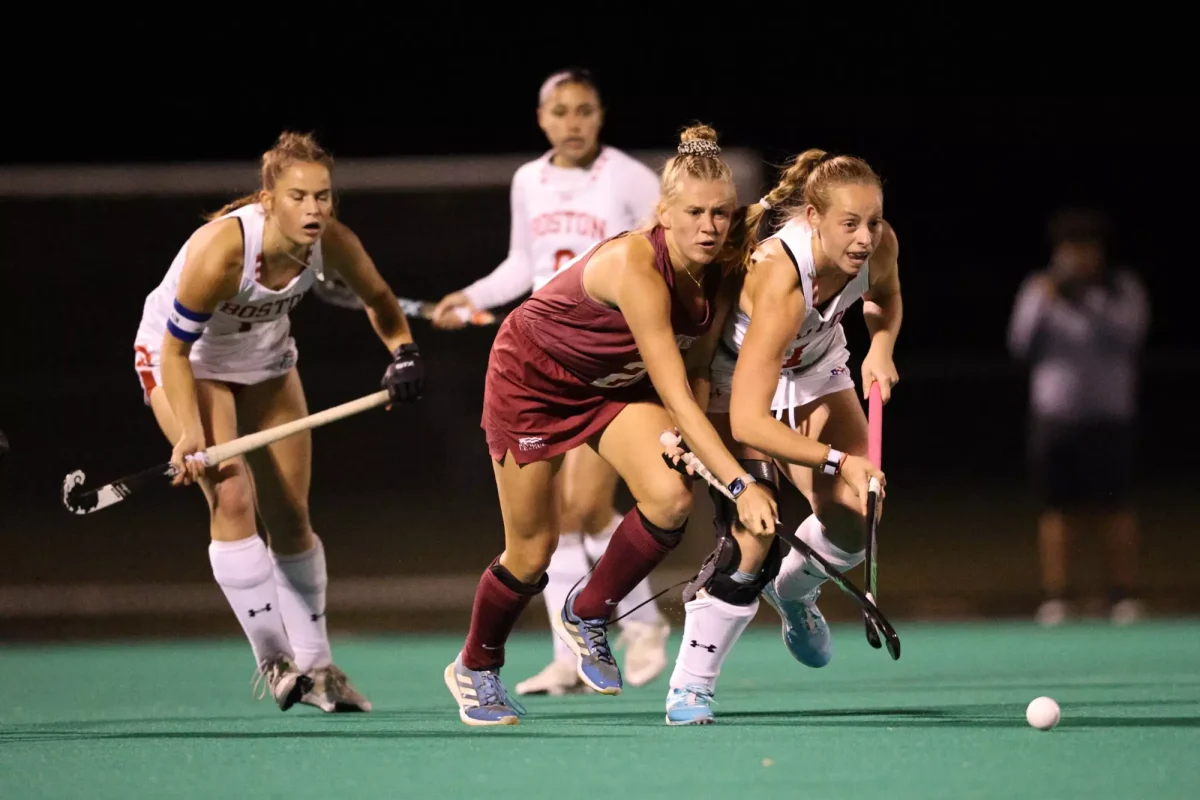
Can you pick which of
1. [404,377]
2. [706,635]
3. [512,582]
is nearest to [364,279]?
[404,377]

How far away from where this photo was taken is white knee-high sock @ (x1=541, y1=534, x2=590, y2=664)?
199 inches

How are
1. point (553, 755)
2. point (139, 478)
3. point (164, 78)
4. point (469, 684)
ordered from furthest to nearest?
point (164, 78) → point (139, 478) → point (469, 684) → point (553, 755)

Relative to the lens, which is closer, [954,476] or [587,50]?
[954,476]

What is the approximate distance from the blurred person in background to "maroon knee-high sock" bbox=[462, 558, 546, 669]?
3.39 meters

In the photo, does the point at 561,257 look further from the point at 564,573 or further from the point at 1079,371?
the point at 1079,371

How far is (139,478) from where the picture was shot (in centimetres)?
460

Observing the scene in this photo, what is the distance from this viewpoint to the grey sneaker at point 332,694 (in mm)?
4676

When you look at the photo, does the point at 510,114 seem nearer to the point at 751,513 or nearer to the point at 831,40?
the point at 831,40

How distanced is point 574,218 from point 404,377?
1.07 meters

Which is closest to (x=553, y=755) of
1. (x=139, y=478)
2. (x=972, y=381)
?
(x=139, y=478)

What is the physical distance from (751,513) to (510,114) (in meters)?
9.43

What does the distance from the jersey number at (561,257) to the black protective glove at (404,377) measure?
0.92 m

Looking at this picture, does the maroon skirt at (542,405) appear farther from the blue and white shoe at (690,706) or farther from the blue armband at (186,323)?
the blue armband at (186,323)

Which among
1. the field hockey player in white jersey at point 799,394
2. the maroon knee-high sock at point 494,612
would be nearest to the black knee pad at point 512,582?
the maroon knee-high sock at point 494,612
